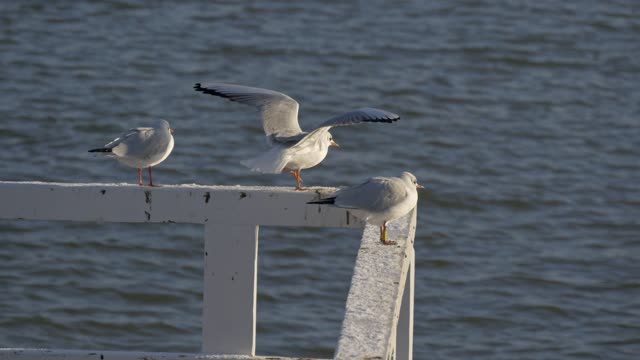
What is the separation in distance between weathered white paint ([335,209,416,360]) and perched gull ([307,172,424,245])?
0.80ft

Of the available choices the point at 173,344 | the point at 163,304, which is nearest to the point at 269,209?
the point at 173,344

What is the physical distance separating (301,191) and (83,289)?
5792 millimetres

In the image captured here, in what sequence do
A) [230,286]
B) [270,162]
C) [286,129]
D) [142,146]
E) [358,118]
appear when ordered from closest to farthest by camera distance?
[230,286]
[358,118]
[270,162]
[142,146]
[286,129]

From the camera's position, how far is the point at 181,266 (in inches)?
393

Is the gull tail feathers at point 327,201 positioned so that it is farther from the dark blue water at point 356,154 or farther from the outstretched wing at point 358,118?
the dark blue water at point 356,154

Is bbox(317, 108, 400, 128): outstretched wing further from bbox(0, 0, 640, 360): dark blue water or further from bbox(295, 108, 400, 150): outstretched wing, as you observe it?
bbox(0, 0, 640, 360): dark blue water

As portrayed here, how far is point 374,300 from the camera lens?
3.16 meters

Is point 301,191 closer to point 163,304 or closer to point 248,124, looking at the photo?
point 163,304

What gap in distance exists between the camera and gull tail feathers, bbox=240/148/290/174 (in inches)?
206

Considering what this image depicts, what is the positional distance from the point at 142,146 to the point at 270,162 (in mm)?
579

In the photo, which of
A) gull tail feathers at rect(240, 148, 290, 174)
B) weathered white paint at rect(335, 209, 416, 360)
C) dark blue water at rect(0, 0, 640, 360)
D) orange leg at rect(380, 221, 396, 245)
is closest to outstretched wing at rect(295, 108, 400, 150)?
gull tail feathers at rect(240, 148, 290, 174)

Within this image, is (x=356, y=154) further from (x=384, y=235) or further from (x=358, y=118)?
(x=384, y=235)

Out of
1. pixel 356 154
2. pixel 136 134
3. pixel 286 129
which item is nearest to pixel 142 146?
pixel 136 134

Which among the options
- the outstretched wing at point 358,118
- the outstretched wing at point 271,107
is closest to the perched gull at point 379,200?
the outstretched wing at point 358,118
